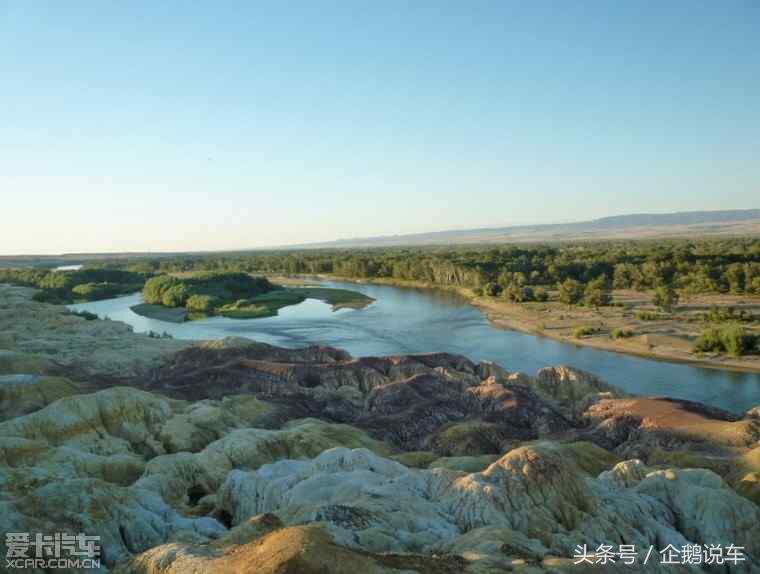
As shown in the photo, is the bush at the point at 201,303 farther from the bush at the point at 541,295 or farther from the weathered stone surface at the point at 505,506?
the weathered stone surface at the point at 505,506

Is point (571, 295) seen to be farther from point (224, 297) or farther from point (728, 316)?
point (224, 297)

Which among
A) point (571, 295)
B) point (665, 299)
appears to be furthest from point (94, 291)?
point (665, 299)

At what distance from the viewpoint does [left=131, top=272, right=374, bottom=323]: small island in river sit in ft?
320

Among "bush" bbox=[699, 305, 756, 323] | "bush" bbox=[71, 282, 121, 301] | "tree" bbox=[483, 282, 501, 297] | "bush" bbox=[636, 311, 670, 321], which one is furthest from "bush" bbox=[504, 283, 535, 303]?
"bush" bbox=[71, 282, 121, 301]

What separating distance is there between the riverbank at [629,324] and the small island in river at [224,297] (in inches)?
1116

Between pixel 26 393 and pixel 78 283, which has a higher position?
pixel 78 283

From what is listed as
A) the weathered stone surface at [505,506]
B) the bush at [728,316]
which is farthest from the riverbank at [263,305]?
the weathered stone surface at [505,506]

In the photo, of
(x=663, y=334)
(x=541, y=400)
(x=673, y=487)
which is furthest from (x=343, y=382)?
(x=663, y=334)

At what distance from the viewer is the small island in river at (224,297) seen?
9756cm

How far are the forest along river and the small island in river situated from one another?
265 centimetres

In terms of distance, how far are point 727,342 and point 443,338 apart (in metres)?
28.5

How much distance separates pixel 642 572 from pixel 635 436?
17691mm

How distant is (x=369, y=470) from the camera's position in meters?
19.1

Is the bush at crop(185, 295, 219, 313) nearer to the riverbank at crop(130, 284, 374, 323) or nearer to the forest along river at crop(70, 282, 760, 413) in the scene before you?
the riverbank at crop(130, 284, 374, 323)
